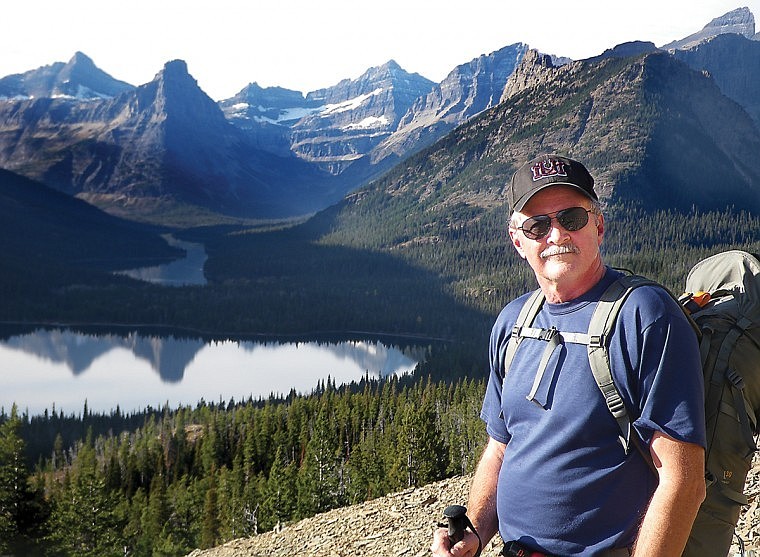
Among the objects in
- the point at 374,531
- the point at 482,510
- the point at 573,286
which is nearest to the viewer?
the point at 573,286

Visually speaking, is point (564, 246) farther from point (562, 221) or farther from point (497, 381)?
point (497, 381)

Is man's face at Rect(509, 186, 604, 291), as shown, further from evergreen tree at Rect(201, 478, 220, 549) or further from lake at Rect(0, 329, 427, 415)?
lake at Rect(0, 329, 427, 415)

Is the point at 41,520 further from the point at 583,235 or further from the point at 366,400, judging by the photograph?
the point at 583,235

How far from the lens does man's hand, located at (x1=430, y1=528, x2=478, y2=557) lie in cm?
545

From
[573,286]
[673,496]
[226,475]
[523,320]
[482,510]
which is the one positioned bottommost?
[226,475]

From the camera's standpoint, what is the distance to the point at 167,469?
86312mm

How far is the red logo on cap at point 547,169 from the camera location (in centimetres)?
518

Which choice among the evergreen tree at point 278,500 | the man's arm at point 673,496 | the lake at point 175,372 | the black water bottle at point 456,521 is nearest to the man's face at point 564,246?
the man's arm at point 673,496

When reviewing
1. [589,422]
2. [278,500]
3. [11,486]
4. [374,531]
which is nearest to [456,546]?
[589,422]

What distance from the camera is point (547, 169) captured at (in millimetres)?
5203

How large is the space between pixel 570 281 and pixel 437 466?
55.9 m

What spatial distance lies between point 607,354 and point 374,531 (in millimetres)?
17189

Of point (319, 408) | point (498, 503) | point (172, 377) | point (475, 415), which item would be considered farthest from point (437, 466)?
point (172, 377)

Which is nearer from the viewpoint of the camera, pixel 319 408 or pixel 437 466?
pixel 437 466
